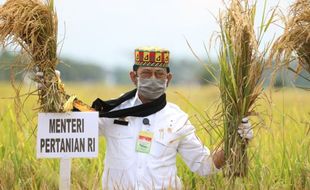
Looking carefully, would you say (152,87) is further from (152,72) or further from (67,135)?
(67,135)

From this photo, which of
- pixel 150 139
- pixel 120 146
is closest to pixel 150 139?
pixel 150 139

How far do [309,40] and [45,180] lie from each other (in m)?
1.77

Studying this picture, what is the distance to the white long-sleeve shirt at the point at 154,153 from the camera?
15.3ft

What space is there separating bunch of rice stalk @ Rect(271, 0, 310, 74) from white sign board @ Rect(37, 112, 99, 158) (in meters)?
1.07

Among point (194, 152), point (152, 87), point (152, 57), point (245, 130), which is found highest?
point (152, 57)

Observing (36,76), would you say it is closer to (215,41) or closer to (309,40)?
(215,41)

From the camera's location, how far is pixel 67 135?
4.65 m

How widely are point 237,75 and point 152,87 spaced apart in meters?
0.51

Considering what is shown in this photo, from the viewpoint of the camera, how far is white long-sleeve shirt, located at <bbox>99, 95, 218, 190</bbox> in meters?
4.67

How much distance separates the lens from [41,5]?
4.66 meters

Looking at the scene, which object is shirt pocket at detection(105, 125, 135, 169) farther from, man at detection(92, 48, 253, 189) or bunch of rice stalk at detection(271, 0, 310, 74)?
bunch of rice stalk at detection(271, 0, 310, 74)

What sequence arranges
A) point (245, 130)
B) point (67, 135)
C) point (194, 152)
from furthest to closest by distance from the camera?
point (194, 152)
point (67, 135)
point (245, 130)

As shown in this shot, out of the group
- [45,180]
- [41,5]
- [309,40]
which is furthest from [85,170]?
[309,40]

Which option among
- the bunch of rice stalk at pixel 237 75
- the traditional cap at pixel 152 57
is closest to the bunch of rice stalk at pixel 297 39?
the bunch of rice stalk at pixel 237 75
